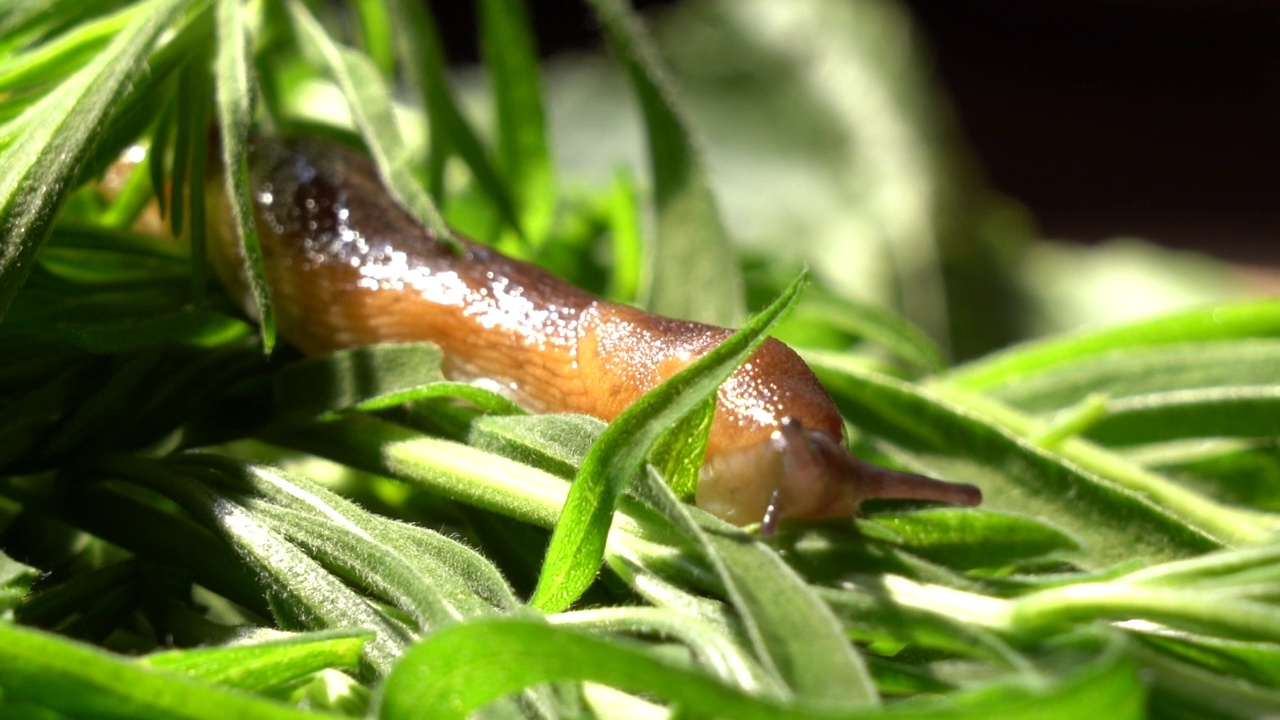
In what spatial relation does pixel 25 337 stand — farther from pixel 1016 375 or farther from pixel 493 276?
pixel 1016 375

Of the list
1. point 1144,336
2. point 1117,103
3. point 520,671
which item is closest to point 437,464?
point 520,671

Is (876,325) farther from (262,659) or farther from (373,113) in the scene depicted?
(262,659)

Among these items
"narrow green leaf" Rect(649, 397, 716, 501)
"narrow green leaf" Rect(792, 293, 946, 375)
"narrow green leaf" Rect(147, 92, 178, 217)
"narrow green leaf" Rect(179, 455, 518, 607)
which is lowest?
"narrow green leaf" Rect(179, 455, 518, 607)

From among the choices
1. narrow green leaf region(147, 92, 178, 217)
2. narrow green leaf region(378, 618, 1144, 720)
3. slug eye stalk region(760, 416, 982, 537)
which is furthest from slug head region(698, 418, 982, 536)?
narrow green leaf region(147, 92, 178, 217)

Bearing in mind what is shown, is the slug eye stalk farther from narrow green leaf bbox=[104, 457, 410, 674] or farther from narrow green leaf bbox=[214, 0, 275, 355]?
narrow green leaf bbox=[214, 0, 275, 355]

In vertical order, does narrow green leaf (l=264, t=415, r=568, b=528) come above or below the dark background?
below

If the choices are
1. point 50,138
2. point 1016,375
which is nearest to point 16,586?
point 50,138

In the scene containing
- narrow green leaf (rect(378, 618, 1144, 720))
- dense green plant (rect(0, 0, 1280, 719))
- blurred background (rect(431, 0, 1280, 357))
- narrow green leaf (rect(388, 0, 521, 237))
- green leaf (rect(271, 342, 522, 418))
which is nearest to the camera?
narrow green leaf (rect(378, 618, 1144, 720))
